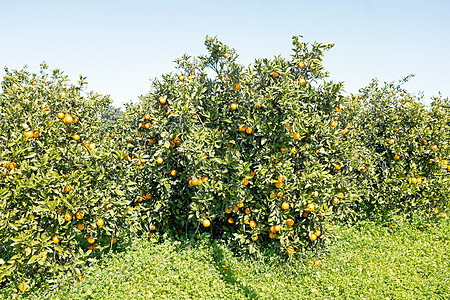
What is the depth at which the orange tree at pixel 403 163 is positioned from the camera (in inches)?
225

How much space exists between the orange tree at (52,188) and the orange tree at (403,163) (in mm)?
3969

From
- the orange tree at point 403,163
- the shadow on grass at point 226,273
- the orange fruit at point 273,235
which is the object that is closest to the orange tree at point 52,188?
the shadow on grass at point 226,273

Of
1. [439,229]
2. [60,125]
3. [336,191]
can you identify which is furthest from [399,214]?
[60,125]

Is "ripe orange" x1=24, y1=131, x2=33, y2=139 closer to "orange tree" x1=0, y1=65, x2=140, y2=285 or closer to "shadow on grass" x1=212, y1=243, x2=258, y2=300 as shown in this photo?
"orange tree" x1=0, y1=65, x2=140, y2=285

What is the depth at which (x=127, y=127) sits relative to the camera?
16.4 feet

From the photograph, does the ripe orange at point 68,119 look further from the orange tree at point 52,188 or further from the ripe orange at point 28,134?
the ripe orange at point 28,134

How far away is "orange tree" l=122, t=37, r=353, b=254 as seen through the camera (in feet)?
13.5

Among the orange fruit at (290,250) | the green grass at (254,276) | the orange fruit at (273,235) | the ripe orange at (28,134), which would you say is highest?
the ripe orange at (28,134)

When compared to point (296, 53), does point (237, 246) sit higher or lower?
lower

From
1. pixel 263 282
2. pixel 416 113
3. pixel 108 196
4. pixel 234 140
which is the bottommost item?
pixel 263 282

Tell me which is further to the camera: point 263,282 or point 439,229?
point 439,229

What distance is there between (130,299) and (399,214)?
485cm

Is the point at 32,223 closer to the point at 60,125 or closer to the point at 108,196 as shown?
the point at 108,196

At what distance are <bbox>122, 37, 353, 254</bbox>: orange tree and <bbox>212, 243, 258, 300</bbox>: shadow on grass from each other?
0.88 ft
